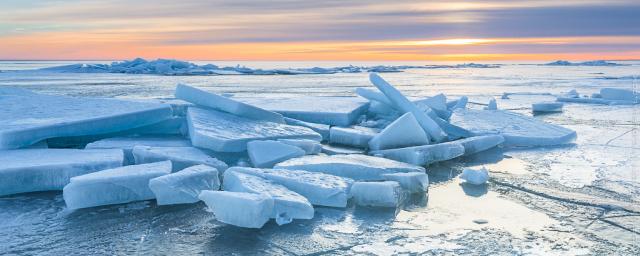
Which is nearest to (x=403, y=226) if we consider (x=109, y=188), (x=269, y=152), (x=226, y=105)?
(x=269, y=152)

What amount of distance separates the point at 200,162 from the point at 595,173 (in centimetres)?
256

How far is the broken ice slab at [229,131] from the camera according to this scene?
370 cm

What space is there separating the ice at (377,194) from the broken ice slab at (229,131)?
114 cm

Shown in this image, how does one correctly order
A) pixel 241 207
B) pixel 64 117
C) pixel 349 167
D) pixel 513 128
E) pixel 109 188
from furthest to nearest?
1. pixel 513 128
2. pixel 64 117
3. pixel 349 167
4. pixel 109 188
5. pixel 241 207

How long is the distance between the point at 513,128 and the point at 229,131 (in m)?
2.82

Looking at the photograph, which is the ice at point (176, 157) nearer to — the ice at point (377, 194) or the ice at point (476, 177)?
the ice at point (377, 194)

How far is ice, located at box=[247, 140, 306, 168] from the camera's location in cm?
354

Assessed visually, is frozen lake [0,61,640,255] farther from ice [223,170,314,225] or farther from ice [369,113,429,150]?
ice [369,113,429,150]

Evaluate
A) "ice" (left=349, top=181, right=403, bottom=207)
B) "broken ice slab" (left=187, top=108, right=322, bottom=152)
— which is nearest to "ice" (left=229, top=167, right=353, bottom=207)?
"ice" (left=349, top=181, right=403, bottom=207)

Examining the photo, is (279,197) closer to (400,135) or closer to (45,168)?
(45,168)

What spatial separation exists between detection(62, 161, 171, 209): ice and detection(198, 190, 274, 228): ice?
0.53 meters

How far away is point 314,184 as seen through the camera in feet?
9.41

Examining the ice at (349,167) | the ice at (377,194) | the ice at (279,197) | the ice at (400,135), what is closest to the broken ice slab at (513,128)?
the ice at (400,135)

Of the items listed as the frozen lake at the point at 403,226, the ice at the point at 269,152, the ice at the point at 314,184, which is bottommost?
the frozen lake at the point at 403,226
